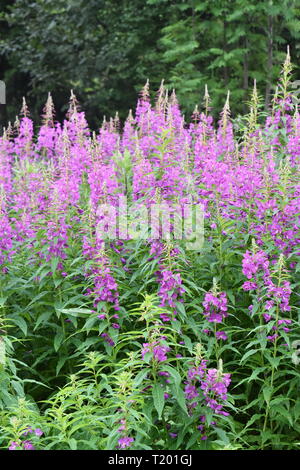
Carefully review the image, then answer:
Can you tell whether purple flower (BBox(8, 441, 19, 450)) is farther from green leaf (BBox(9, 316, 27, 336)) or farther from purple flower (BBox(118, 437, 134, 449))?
green leaf (BBox(9, 316, 27, 336))

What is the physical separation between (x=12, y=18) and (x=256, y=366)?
14.8 metres

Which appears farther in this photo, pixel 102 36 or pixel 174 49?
pixel 102 36

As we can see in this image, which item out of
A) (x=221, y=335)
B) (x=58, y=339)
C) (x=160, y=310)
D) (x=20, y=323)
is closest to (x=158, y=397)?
(x=160, y=310)

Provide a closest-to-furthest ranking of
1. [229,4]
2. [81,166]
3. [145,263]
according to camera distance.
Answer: [145,263] → [81,166] → [229,4]

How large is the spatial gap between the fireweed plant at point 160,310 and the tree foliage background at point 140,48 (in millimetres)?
7828

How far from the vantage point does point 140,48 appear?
51.7 ft

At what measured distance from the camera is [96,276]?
15.7ft

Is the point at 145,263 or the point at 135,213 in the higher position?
the point at 135,213

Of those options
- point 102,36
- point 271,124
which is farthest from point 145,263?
point 102,36

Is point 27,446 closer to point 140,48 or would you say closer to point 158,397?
point 158,397

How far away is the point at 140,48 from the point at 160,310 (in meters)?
12.4

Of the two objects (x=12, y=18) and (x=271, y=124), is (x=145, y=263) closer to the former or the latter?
(x=271, y=124)
